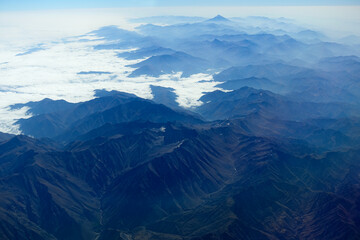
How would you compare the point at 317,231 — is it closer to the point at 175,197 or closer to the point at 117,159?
the point at 175,197

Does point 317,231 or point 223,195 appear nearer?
point 317,231

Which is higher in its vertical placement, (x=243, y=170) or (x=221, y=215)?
(x=221, y=215)

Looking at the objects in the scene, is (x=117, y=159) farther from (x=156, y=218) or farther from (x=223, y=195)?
(x=223, y=195)

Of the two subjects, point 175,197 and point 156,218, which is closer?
point 156,218

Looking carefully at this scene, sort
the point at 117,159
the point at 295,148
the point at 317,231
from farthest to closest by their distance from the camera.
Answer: the point at 295,148 → the point at 117,159 → the point at 317,231

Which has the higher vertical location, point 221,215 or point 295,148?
point 221,215

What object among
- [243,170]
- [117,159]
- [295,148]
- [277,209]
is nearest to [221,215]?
[277,209]

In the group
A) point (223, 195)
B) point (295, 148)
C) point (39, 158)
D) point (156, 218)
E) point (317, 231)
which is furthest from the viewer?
point (295, 148)

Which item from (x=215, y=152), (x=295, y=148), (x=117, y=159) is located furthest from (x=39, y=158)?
(x=295, y=148)

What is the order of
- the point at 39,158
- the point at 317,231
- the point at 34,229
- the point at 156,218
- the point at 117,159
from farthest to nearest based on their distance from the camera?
the point at 117,159 → the point at 39,158 → the point at 156,218 → the point at 34,229 → the point at 317,231
